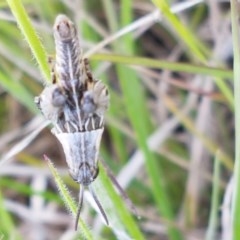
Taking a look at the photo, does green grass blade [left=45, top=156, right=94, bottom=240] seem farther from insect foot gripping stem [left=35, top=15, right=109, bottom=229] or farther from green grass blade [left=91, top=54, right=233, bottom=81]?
green grass blade [left=91, top=54, right=233, bottom=81]

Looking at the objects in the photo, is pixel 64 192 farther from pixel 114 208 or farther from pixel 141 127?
pixel 141 127

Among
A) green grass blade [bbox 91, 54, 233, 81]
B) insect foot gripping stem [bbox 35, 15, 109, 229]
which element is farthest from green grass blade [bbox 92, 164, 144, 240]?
green grass blade [bbox 91, 54, 233, 81]

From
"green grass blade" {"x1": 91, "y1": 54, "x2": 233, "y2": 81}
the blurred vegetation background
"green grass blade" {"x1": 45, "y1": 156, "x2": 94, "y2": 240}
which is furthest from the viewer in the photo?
the blurred vegetation background

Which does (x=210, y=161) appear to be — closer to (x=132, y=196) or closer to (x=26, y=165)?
(x=132, y=196)

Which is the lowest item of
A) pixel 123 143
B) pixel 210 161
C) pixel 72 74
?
pixel 210 161

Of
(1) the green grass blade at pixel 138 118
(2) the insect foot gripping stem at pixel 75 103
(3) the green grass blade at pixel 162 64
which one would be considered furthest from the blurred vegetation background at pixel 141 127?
(2) the insect foot gripping stem at pixel 75 103

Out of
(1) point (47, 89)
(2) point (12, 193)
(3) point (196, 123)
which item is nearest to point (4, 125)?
(2) point (12, 193)
